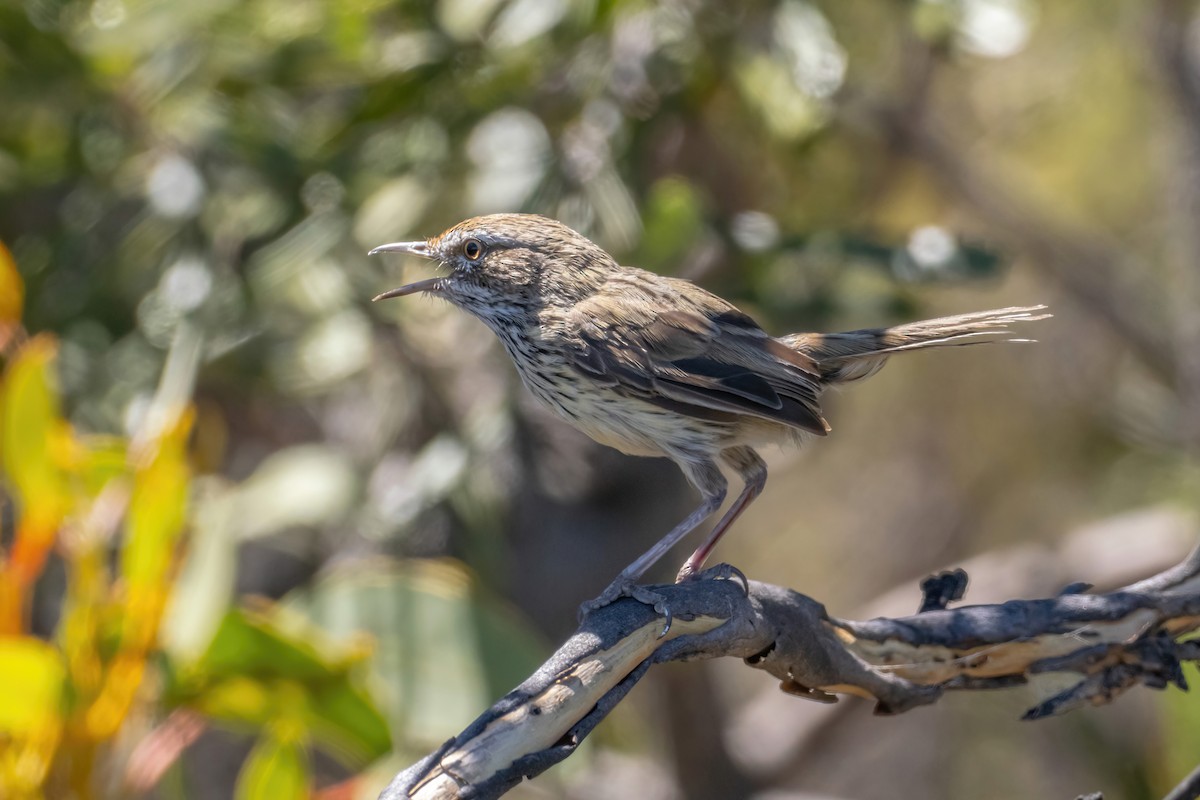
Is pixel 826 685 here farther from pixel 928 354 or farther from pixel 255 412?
pixel 928 354

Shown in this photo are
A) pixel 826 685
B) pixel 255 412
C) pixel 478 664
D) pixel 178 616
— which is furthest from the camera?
pixel 255 412

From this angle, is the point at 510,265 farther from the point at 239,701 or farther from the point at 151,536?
the point at 239,701

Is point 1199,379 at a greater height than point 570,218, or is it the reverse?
point 570,218

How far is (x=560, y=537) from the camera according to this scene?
608cm

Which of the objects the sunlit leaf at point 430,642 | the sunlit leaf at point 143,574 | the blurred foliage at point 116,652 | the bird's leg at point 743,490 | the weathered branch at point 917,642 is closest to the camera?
the weathered branch at point 917,642

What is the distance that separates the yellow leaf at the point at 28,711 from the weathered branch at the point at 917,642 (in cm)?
147

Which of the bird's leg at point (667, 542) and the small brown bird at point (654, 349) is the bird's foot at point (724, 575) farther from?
the small brown bird at point (654, 349)

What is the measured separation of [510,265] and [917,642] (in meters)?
1.62

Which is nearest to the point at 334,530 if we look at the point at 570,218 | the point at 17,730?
the point at 570,218

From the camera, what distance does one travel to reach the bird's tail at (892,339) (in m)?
3.41

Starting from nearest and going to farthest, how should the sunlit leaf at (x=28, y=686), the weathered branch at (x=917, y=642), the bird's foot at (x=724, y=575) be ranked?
the weathered branch at (x=917, y=642)
the bird's foot at (x=724, y=575)
the sunlit leaf at (x=28, y=686)

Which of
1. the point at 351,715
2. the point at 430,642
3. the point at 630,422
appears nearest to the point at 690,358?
the point at 630,422

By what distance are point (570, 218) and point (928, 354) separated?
5139 millimetres

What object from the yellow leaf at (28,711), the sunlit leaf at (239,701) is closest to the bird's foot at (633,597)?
the sunlit leaf at (239,701)
